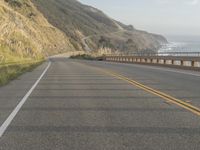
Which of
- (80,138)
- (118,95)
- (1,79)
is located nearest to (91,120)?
(80,138)

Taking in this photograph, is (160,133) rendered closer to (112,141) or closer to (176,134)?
(176,134)

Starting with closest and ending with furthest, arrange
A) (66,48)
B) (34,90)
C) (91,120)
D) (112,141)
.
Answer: (112,141)
(91,120)
(34,90)
(66,48)

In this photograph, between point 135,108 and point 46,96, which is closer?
point 135,108

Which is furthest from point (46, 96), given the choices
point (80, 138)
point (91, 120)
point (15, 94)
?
point (80, 138)

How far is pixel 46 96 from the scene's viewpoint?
50.3 ft

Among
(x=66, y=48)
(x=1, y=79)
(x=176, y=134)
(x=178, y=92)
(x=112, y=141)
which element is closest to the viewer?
(x=112, y=141)

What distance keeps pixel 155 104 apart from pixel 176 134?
4167mm

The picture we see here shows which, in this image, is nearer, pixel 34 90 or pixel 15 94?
pixel 15 94

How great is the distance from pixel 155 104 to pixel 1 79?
10599 millimetres

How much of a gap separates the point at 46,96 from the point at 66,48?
162m

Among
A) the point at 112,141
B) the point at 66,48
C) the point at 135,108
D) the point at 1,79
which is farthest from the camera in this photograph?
the point at 66,48

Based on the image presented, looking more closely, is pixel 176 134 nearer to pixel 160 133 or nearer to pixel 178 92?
pixel 160 133

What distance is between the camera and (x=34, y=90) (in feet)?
57.4

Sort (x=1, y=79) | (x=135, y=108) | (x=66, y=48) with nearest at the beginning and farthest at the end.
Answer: (x=135, y=108) < (x=1, y=79) < (x=66, y=48)
